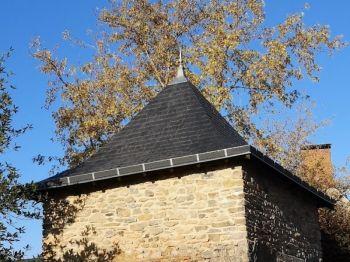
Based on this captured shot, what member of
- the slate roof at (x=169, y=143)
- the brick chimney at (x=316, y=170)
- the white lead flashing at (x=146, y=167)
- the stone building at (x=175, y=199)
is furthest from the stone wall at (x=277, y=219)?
the brick chimney at (x=316, y=170)

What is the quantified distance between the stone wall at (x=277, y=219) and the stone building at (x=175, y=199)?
2cm

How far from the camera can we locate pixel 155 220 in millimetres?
9578

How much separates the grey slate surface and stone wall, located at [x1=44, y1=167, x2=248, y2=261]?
0.41 metres

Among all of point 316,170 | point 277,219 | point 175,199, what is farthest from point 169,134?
point 316,170

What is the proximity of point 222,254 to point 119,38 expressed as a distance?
12575 mm

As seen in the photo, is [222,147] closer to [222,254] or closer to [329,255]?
[222,254]

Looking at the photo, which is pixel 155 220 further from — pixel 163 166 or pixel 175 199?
pixel 163 166

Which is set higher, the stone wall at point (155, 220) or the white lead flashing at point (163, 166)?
the white lead flashing at point (163, 166)

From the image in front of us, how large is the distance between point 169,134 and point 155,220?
171 centimetres

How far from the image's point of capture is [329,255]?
56.2 feet

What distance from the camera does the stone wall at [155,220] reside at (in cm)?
910

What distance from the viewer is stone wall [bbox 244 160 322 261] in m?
9.37

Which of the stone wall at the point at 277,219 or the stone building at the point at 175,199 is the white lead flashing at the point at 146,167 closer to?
the stone building at the point at 175,199

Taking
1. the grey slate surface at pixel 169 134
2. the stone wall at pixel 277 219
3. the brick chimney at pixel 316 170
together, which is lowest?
the stone wall at pixel 277 219
